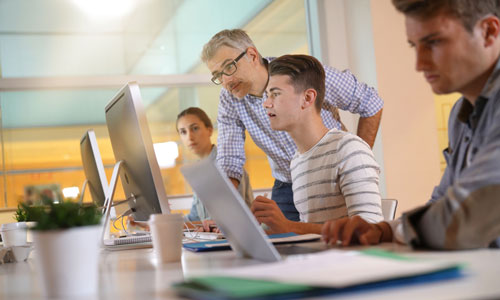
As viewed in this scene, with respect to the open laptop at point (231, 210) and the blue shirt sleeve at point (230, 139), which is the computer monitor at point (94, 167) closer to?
the blue shirt sleeve at point (230, 139)

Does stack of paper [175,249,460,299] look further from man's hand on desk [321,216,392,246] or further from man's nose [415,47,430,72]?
man's nose [415,47,430,72]

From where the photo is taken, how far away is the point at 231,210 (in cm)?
98

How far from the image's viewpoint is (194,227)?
2365 millimetres

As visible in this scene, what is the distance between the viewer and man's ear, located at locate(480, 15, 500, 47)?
3.69 feet

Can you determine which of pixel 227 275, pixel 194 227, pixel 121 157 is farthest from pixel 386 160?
pixel 227 275

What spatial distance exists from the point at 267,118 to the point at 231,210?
1709 millimetres

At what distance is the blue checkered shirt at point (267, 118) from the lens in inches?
101

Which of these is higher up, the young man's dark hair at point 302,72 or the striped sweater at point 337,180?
the young man's dark hair at point 302,72

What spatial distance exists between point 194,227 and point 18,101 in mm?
2245

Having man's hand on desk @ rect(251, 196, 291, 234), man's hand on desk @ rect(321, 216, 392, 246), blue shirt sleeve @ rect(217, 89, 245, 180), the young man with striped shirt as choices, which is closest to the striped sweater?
the young man with striped shirt

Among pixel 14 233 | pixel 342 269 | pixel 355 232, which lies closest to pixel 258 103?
pixel 14 233

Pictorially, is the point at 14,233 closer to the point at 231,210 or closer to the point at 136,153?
the point at 136,153

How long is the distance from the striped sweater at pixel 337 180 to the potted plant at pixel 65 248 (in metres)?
1.05

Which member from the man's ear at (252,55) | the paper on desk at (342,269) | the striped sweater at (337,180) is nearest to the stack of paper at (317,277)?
the paper on desk at (342,269)
